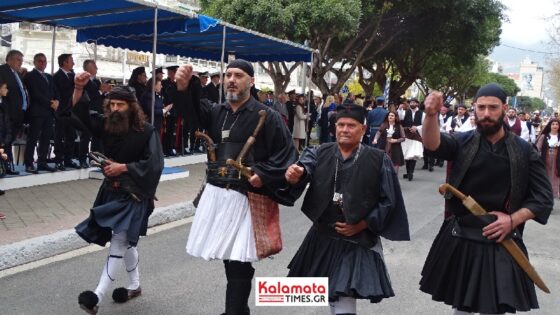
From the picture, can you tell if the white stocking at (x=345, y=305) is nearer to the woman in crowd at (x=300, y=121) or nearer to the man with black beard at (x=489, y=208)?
the man with black beard at (x=489, y=208)

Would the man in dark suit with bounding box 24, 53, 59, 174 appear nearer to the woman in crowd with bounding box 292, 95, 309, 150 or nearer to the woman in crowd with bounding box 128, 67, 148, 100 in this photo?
the woman in crowd with bounding box 128, 67, 148, 100

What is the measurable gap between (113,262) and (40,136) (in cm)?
612

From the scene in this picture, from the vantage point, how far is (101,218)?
4.73 meters

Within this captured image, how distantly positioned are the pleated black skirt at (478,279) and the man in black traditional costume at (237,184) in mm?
1136

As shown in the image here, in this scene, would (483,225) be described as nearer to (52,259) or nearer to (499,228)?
(499,228)

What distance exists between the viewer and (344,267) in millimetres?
3840

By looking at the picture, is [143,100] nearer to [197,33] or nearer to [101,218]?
[197,33]

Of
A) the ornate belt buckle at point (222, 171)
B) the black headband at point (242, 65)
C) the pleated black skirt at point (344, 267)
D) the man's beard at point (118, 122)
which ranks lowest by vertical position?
the pleated black skirt at point (344, 267)

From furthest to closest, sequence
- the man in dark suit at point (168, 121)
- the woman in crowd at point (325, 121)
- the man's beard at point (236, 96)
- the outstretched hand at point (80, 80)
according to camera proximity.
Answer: the woman in crowd at point (325, 121)
the man in dark suit at point (168, 121)
the outstretched hand at point (80, 80)
the man's beard at point (236, 96)

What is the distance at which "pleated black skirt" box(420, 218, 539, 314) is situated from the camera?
12.1 ft

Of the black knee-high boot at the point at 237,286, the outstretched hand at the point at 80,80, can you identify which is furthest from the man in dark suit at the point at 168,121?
the black knee-high boot at the point at 237,286

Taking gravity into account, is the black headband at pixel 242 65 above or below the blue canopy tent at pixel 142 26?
below

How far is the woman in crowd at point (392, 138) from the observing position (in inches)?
523

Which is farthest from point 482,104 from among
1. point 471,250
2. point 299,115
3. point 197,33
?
point 299,115
